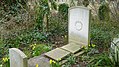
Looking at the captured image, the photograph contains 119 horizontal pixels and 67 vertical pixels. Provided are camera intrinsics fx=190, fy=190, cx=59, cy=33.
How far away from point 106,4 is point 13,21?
3006 mm

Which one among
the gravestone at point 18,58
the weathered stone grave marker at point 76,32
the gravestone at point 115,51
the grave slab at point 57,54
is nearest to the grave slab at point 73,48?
the weathered stone grave marker at point 76,32

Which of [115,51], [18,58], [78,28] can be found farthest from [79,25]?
[18,58]

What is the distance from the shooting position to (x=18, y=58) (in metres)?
2.51

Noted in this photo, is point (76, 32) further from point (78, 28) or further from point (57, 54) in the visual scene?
point (57, 54)

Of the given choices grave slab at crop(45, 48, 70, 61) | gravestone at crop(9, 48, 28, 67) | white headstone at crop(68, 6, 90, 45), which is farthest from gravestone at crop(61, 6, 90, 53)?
gravestone at crop(9, 48, 28, 67)

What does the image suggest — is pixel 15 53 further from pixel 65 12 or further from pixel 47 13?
pixel 65 12

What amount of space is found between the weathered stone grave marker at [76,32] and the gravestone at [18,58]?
1454 mm

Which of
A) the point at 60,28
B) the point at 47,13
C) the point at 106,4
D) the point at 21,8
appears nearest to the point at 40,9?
the point at 47,13

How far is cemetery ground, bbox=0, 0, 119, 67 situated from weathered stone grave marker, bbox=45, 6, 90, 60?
168 mm

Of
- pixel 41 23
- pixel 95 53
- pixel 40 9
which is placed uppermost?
pixel 40 9

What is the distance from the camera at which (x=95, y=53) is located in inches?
166

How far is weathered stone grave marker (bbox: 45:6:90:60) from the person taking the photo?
423 centimetres

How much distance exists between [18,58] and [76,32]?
2.29 metres

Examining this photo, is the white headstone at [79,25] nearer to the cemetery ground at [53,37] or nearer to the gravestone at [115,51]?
the cemetery ground at [53,37]
